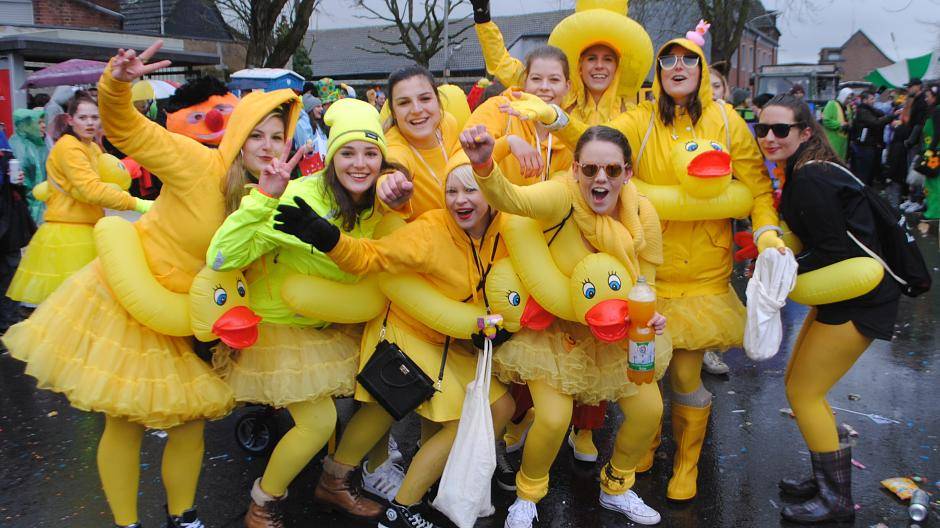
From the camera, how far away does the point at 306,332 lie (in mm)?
3377

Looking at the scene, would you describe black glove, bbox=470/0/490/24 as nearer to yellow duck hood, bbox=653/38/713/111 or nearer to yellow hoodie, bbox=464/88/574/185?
yellow hoodie, bbox=464/88/574/185

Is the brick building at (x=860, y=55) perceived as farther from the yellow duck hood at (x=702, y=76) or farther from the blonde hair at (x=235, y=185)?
the blonde hair at (x=235, y=185)

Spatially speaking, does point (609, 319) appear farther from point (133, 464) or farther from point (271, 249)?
point (133, 464)

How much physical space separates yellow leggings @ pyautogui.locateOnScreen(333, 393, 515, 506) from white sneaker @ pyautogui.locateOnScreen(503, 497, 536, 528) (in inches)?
14.5

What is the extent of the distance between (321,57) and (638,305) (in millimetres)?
51346

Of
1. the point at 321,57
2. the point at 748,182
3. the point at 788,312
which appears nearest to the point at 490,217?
the point at 748,182

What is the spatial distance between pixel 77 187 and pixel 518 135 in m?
3.85

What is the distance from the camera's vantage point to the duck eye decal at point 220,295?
2971 millimetres

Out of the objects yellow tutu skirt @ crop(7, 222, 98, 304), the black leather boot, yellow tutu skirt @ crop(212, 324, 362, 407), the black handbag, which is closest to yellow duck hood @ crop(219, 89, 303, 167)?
yellow tutu skirt @ crop(212, 324, 362, 407)

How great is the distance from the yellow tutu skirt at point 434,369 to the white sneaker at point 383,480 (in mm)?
680

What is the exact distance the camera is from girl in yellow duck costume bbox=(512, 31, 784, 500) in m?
3.69

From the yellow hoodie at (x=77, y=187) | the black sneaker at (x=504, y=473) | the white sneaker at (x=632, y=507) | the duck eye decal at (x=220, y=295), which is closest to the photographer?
the duck eye decal at (x=220, y=295)

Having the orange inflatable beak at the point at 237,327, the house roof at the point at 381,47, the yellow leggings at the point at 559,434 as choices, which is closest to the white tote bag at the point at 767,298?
the yellow leggings at the point at 559,434

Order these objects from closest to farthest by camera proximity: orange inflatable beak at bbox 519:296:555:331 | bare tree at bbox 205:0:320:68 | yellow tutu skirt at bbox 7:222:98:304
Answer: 1. orange inflatable beak at bbox 519:296:555:331
2. yellow tutu skirt at bbox 7:222:98:304
3. bare tree at bbox 205:0:320:68
